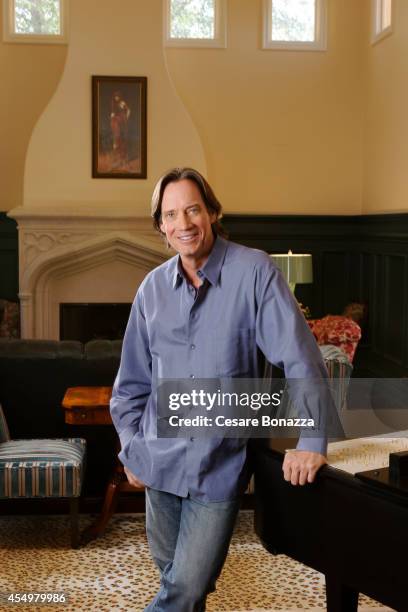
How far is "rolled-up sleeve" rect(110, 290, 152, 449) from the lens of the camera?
7.50ft

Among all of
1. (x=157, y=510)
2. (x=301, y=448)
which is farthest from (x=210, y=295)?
(x=157, y=510)

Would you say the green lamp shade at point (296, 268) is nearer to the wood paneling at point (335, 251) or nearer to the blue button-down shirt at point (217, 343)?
the wood paneling at point (335, 251)

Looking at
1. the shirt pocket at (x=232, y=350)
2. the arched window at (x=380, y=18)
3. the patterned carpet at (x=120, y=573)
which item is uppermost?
the arched window at (x=380, y=18)

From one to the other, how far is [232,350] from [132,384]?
0.39 meters

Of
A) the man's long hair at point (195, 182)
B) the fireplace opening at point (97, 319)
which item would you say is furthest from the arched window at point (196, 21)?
the man's long hair at point (195, 182)

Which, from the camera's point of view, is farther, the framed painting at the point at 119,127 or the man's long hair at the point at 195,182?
the framed painting at the point at 119,127

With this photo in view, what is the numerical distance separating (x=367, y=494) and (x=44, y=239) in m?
7.51

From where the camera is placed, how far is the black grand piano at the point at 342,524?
1.70 m

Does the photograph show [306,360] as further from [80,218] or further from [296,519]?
[80,218]

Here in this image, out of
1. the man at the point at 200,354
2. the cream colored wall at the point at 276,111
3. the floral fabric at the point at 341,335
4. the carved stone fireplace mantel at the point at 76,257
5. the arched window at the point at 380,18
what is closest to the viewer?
the man at the point at 200,354

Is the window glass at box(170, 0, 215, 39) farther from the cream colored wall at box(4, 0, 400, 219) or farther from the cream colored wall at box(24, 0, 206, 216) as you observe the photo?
the cream colored wall at box(24, 0, 206, 216)

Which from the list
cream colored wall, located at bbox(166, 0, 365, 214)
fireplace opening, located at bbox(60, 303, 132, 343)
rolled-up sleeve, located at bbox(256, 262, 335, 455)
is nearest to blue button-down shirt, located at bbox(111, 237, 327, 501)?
rolled-up sleeve, located at bbox(256, 262, 335, 455)

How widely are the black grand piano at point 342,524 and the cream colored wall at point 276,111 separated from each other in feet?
25.2

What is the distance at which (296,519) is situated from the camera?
1.97 meters
